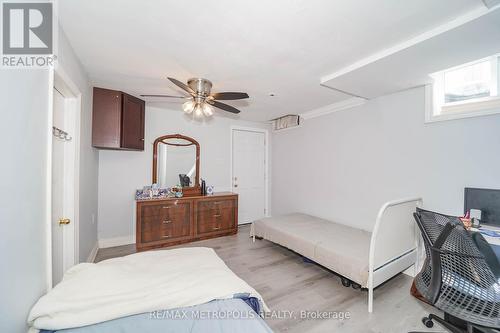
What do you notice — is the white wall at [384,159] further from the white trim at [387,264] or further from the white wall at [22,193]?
the white wall at [22,193]

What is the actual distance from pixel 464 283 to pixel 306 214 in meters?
2.60

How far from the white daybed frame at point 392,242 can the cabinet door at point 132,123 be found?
10.9 ft

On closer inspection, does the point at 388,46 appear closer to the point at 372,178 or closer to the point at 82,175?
the point at 372,178

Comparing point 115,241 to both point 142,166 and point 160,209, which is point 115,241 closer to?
point 160,209

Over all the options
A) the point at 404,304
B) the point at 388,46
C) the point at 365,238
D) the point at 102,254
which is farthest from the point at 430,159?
the point at 102,254

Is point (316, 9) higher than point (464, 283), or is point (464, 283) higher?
point (316, 9)

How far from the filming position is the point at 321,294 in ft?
6.89

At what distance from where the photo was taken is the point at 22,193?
1022mm

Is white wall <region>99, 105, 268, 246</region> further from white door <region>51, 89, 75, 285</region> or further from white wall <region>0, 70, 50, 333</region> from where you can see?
white wall <region>0, 70, 50, 333</region>

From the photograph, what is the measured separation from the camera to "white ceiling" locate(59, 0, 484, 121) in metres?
1.34

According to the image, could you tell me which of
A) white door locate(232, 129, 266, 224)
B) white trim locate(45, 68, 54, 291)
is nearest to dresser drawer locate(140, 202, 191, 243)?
white door locate(232, 129, 266, 224)

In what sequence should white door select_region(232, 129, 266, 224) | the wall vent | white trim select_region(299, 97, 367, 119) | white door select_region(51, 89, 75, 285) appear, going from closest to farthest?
white door select_region(51, 89, 75, 285) < white trim select_region(299, 97, 367, 119) < the wall vent < white door select_region(232, 129, 266, 224)

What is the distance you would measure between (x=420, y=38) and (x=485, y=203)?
1722 millimetres

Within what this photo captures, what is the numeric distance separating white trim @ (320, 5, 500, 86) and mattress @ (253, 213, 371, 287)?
198 centimetres
